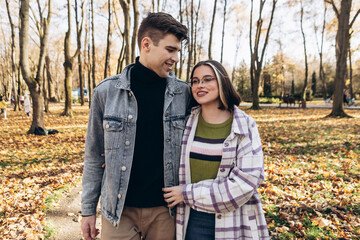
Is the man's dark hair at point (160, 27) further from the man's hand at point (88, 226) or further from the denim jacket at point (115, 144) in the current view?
the man's hand at point (88, 226)

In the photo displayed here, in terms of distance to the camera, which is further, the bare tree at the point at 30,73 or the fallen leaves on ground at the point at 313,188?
the bare tree at the point at 30,73

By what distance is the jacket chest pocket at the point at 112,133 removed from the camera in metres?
1.71

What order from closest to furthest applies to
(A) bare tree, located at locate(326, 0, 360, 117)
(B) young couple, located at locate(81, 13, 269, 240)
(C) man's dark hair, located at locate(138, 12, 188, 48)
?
(B) young couple, located at locate(81, 13, 269, 240) → (C) man's dark hair, located at locate(138, 12, 188, 48) → (A) bare tree, located at locate(326, 0, 360, 117)

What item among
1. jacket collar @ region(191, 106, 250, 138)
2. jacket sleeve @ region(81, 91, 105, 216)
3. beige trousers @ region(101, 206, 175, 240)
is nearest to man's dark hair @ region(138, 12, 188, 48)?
jacket sleeve @ region(81, 91, 105, 216)

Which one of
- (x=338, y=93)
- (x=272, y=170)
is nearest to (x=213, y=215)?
(x=272, y=170)

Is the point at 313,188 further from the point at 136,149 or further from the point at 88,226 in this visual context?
the point at 88,226

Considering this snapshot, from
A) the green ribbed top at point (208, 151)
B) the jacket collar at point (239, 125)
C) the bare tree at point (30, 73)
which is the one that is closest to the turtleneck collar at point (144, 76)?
the green ribbed top at point (208, 151)

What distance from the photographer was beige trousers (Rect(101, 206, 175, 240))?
173 centimetres

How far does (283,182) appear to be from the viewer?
15.8ft

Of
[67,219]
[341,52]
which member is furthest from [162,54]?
[341,52]

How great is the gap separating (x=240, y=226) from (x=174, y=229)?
0.53 meters

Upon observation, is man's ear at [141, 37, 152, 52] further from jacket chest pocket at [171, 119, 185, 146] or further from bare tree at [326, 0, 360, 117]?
bare tree at [326, 0, 360, 117]

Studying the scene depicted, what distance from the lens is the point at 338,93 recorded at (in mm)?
13297

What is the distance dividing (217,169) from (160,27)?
44.5 inches
